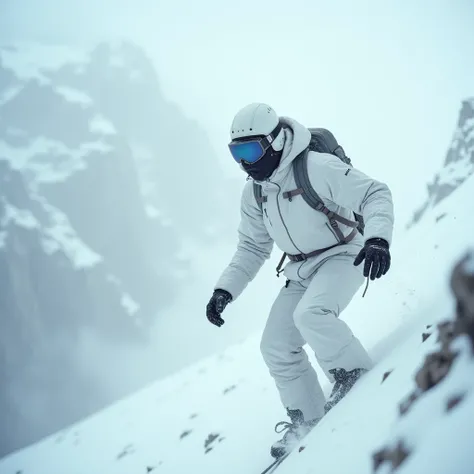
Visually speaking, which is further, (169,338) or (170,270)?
(170,270)

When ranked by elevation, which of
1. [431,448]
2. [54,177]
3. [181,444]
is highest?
A: [54,177]

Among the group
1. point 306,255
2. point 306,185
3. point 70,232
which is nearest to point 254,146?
point 306,185

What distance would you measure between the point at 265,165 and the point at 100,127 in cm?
14070

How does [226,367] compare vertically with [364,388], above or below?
above

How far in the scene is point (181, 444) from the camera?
630 cm

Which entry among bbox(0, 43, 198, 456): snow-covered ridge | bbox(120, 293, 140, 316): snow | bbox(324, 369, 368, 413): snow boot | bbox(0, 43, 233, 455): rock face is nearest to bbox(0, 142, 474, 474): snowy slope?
bbox(324, 369, 368, 413): snow boot

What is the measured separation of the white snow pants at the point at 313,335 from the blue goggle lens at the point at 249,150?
1.23 m


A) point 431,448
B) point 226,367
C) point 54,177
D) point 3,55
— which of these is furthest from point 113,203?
point 431,448

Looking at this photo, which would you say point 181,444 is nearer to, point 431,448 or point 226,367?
point 226,367

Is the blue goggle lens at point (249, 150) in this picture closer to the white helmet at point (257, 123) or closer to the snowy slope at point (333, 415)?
the white helmet at point (257, 123)

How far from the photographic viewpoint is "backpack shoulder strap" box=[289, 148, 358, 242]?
12.3 ft

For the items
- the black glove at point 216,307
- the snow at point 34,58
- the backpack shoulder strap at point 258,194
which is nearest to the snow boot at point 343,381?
the black glove at point 216,307

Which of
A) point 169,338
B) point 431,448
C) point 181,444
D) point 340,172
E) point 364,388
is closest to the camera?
point 431,448

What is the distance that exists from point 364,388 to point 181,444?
4458 millimetres
